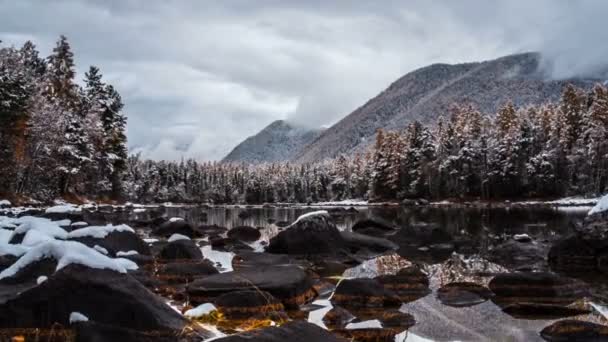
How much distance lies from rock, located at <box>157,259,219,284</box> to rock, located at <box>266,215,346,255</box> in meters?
7.09

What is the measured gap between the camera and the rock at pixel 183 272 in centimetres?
1614

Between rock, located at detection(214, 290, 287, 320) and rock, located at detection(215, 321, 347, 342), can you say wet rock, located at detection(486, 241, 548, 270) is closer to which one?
rock, located at detection(214, 290, 287, 320)

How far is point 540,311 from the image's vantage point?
12.0 metres

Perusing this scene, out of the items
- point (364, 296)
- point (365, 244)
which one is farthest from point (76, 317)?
point (365, 244)

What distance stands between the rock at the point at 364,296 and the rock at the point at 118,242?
9.34 meters

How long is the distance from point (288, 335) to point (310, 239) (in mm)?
17210

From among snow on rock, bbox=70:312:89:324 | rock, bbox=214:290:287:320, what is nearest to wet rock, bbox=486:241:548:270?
rock, bbox=214:290:287:320

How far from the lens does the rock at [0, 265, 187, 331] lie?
28.0 feet

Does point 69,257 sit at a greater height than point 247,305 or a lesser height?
greater

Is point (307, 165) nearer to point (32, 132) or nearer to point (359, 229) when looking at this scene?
point (32, 132)

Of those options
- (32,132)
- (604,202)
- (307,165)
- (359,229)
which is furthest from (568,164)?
(307,165)

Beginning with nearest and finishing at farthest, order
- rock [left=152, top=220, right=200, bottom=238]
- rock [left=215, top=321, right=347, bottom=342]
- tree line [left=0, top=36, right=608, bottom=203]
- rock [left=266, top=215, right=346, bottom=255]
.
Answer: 1. rock [left=215, top=321, right=347, bottom=342]
2. rock [left=266, top=215, right=346, bottom=255]
3. rock [left=152, top=220, right=200, bottom=238]
4. tree line [left=0, top=36, right=608, bottom=203]

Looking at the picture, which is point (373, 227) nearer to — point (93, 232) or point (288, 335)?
point (93, 232)

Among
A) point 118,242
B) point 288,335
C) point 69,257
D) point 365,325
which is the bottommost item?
point 365,325
